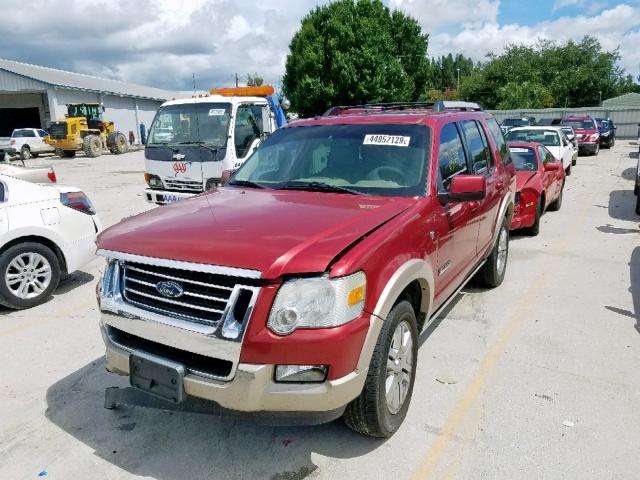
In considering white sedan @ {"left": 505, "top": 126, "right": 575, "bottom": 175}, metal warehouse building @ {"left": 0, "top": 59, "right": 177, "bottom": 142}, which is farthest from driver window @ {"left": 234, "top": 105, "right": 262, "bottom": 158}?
metal warehouse building @ {"left": 0, "top": 59, "right": 177, "bottom": 142}

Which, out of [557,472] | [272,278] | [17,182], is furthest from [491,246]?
[17,182]

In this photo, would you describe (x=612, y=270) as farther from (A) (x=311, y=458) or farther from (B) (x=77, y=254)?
(B) (x=77, y=254)

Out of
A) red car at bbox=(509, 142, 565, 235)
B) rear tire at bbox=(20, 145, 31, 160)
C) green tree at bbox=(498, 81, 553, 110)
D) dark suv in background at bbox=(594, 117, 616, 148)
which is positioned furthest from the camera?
green tree at bbox=(498, 81, 553, 110)

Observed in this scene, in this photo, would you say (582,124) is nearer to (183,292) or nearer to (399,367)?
(399,367)

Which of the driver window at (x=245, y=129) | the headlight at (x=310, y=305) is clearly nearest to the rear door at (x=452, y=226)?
the headlight at (x=310, y=305)

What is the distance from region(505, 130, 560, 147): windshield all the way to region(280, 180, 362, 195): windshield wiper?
12571 mm

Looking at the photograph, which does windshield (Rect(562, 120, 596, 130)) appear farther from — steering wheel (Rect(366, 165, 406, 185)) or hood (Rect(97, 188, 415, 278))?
hood (Rect(97, 188, 415, 278))

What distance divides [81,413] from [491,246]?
3955mm

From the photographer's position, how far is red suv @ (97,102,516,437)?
2.46 m

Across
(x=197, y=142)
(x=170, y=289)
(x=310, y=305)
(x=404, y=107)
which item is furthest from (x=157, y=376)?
(x=197, y=142)

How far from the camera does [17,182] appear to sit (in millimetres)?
5457

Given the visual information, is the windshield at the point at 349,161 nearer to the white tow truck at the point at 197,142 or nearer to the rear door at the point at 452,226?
the rear door at the point at 452,226

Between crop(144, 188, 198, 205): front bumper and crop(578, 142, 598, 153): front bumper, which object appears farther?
crop(578, 142, 598, 153): front bumper

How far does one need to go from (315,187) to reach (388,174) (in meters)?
0.54
